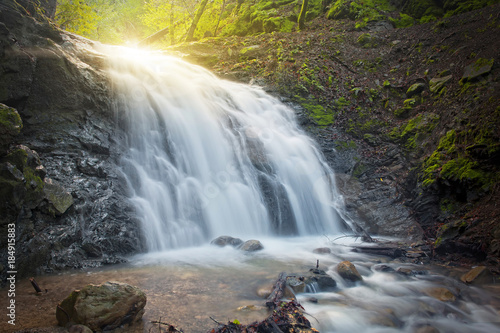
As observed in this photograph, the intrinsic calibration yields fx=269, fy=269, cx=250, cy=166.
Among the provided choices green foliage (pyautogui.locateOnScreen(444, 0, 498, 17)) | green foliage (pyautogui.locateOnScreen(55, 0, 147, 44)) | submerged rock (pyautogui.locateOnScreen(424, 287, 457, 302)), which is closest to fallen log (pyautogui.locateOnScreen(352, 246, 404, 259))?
submerged rock (pyautogui.locateOnScreen(424, 287, 457, 302))

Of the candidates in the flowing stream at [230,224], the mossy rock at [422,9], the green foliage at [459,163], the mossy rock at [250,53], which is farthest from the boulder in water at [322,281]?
the mossy rock at [422,9]

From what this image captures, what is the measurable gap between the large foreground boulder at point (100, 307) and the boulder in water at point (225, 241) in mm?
3494

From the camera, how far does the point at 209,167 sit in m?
8.39

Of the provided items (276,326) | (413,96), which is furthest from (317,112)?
(276,326)

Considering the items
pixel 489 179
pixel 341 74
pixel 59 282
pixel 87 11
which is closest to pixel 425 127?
pixel 489 179

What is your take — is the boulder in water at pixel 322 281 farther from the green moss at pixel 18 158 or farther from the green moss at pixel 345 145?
the green moss at pixel 345 145

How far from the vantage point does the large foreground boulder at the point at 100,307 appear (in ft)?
8.87

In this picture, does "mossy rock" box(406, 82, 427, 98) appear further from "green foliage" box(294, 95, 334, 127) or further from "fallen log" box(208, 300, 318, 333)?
A: "fallen log" box(208, 300, 318, 333)

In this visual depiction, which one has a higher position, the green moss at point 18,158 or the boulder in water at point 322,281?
the green moss at point 18,158

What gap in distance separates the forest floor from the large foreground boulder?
5.74m

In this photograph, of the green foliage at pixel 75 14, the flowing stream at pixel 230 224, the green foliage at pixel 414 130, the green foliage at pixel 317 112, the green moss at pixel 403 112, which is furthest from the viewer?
the green foliage at pixel 317 112

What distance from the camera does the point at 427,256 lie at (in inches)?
220

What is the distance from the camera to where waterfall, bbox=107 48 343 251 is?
6.91 metres

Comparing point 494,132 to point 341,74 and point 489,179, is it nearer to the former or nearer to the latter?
point 489,179
